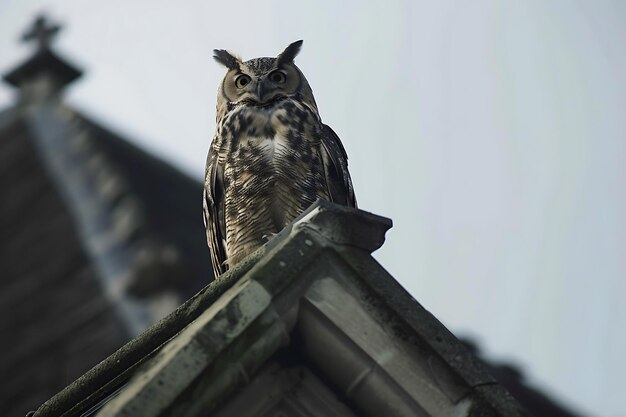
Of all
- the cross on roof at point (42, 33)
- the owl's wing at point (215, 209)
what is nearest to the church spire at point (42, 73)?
the cross on roof at point (42, 33)

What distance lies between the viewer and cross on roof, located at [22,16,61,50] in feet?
61.9

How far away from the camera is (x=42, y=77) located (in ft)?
61.6

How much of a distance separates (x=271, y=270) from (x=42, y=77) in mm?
15571

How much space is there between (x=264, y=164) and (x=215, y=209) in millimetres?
501

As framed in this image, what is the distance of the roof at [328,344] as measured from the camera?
3467 mm

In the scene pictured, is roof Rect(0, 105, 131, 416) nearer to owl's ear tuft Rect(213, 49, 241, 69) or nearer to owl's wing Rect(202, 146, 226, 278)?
owl's ear tuft Rect(213, 49, 241, 69)

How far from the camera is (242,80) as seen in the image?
298 inches

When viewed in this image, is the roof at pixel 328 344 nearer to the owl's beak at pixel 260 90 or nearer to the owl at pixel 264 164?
the owl at pixel 264 164

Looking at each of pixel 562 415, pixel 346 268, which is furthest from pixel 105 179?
pixel 346 268

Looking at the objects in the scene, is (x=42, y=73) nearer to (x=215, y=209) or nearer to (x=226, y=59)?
(x=226, y=59)

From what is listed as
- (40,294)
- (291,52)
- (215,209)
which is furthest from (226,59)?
(40,294)

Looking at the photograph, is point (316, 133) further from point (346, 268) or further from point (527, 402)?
point (527, 402)

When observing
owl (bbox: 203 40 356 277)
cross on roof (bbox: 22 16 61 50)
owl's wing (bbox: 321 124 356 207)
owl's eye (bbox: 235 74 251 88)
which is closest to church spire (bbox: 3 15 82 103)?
cross on roof (bbox: 22 16 61 50)

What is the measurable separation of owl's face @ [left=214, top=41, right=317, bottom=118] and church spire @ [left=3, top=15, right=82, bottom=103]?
11.2 meters
